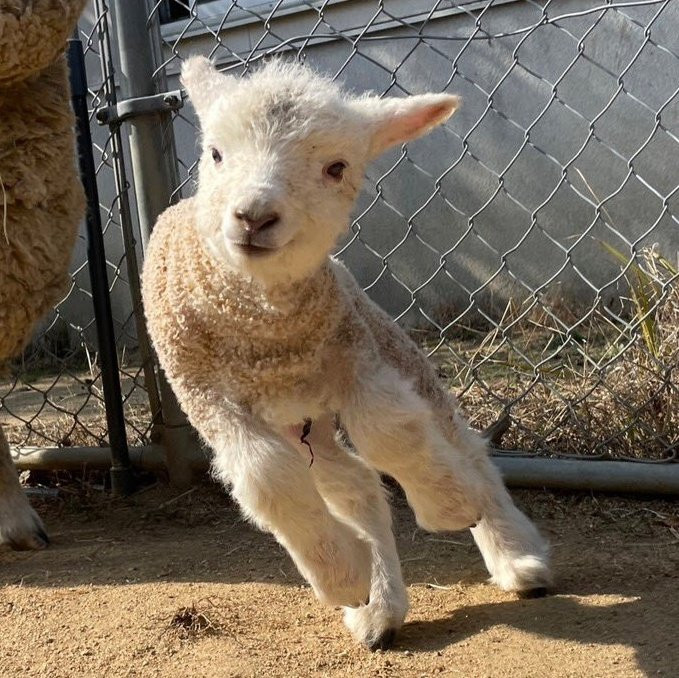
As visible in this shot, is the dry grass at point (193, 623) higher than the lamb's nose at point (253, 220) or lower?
lower

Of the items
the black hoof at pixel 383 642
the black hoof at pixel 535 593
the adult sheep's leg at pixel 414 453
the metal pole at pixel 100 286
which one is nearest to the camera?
A: the adult sheep's leg at pixel 414 453

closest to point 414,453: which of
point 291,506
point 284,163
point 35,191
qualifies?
point 291,506

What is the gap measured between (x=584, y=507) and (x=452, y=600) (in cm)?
67

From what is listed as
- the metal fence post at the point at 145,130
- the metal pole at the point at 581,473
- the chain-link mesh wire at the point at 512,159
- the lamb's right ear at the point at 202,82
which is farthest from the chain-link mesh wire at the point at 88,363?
the lamb's right ear at the point at 202,82

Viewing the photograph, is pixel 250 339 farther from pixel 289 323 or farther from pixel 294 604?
pixel 294 604

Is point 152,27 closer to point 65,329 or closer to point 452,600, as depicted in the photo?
point 452,600

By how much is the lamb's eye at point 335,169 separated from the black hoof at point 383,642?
98 centimetres

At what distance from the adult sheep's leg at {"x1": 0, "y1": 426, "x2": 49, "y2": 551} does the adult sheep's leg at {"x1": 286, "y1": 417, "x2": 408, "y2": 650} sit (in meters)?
1.09

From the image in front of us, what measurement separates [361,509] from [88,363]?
288 centimetres

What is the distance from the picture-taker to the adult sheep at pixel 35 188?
253cm

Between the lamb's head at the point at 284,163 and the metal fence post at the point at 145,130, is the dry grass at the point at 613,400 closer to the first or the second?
the metal fence post at the point at 145,130

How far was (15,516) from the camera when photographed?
9.59 ft

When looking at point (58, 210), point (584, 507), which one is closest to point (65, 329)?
point (58, 210)

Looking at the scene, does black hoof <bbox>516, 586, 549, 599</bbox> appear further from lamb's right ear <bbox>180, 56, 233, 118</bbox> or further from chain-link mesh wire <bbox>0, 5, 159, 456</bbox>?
chain-link mesh wire <bbox>0, 5, 159, 456</bbox>
